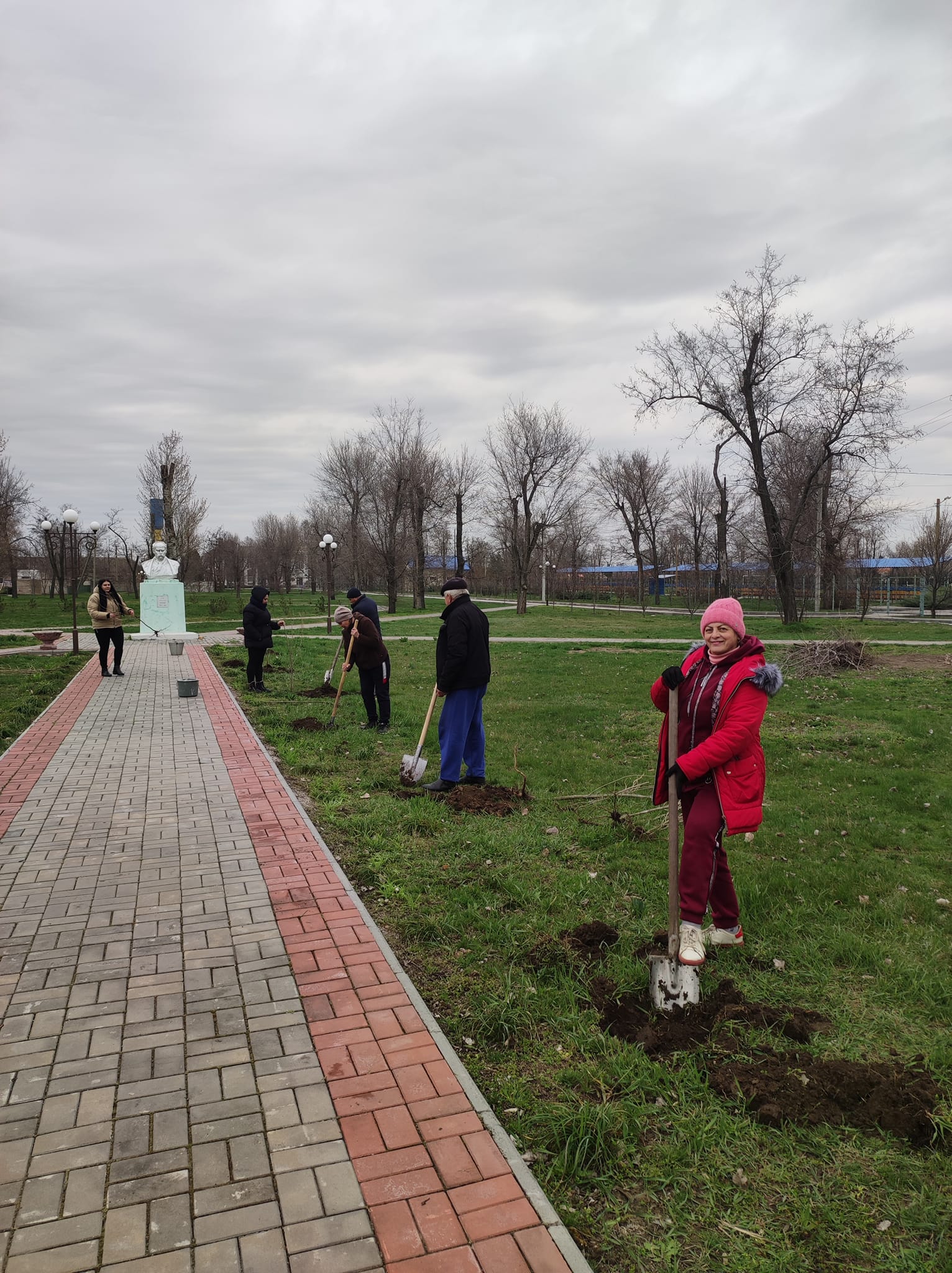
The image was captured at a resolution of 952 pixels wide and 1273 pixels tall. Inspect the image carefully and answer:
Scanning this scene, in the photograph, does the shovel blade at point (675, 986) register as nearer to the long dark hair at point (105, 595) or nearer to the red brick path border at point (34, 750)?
the red brick path border at point (34, 750)

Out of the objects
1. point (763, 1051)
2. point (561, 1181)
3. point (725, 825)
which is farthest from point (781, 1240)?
point (725, 825)

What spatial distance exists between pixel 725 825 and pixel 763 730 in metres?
6.18

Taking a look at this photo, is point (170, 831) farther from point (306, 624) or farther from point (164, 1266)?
point (306, 624)

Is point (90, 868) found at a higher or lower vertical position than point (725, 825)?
lower

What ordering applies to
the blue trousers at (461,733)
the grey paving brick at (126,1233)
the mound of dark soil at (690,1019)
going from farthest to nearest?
the blue trousers at (461,733) < the mound of dark soil at (690,1019) < the grey paving brick at (126,1233)

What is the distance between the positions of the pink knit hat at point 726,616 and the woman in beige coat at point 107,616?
10.8 m

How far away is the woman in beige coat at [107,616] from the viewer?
12883mm

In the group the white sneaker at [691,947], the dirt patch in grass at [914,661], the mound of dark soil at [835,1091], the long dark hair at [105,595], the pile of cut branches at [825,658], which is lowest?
the mound of dark soil at [835,1091]

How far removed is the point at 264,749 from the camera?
866 cm

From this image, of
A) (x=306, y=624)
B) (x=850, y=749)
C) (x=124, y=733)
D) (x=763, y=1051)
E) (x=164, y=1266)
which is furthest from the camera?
(x=306, y=624)

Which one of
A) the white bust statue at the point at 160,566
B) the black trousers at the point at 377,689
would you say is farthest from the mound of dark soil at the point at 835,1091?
the white bust statue at the point at 160,566

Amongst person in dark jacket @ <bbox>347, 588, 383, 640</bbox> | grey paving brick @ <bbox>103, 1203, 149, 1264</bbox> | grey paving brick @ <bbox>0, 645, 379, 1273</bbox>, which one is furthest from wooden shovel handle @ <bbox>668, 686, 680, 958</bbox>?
person in dark jacket @ <bbox>347, 588, 383, 640</bbox>

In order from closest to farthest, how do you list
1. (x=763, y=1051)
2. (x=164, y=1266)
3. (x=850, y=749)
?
(x=164, y=1266) < (x=763, y=1051) < (x=850, y=749)

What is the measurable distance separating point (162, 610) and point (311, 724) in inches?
646
